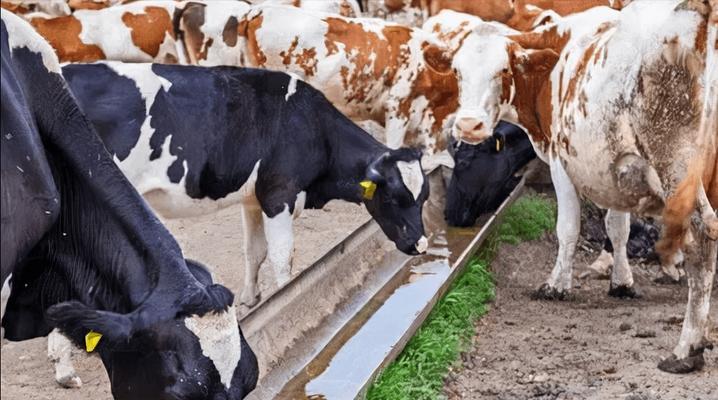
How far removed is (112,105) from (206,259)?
2.27m

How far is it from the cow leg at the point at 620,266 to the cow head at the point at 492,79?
41.5 inches

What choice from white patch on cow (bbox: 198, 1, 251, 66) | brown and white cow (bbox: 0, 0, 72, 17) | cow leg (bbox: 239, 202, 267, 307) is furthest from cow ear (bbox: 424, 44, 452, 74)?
cow leg (bbox: 239, 202, 267, 307)

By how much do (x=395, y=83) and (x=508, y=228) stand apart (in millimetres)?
1616

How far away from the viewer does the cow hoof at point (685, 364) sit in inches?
246

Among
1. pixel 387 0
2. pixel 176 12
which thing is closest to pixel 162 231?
pixel 176 12

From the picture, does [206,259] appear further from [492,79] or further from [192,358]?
[192,358]

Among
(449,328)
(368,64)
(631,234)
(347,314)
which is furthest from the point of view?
(368,64)

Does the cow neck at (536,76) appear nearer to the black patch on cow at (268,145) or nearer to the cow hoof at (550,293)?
the cow hoof at (550,293)

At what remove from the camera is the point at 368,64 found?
10.3 meters

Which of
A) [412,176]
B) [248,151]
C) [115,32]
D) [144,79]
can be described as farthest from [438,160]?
[144,79]

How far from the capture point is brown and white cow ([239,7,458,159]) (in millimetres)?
10242

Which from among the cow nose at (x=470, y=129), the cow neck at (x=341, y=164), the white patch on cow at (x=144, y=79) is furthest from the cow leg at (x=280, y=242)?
the cow nose at (x=470, y=129)

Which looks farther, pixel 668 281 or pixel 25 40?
pixel 668 281

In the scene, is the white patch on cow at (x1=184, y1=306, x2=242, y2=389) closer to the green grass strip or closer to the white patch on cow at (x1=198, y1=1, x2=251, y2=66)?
the green grass strip
